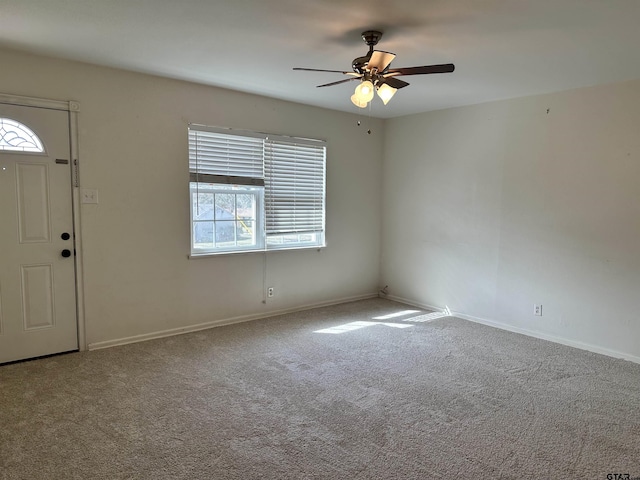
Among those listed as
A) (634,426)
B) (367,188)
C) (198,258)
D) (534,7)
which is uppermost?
(534,7)

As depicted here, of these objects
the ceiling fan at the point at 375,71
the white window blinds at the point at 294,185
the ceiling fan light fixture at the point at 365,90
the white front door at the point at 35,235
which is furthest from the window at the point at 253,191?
the ceiling fan light fixture at the point at 365,90

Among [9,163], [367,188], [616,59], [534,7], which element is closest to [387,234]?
[367,188]

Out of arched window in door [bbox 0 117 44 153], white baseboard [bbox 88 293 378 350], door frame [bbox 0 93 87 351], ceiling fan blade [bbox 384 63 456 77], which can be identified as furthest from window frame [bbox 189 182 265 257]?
ceiling fan blade [bbox 384 63 456 77]

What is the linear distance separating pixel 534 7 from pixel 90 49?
3.03 meters

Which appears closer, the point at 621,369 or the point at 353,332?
the point at 621,369

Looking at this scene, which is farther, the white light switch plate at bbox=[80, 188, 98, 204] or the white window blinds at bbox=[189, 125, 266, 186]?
the white window blinds at bbox=[189, 125, 266, 186]

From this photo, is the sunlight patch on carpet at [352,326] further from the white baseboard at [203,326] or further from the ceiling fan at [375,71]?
the ceiling fan at [375,71]

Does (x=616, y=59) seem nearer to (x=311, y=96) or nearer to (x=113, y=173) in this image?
(x=311, y=96)

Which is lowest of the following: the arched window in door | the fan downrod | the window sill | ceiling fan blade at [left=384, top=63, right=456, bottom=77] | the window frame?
the window sill

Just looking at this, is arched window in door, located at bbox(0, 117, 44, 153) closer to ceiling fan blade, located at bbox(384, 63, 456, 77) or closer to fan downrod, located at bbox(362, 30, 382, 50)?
fan downrod, located at bbox(362, 30, 382, 50)

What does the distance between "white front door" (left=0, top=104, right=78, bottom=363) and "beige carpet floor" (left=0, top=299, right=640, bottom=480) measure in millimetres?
263

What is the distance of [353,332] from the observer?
4254 mm

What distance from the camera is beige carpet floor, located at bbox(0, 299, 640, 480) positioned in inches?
83.6

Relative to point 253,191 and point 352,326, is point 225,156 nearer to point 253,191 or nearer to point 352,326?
point 253,191
